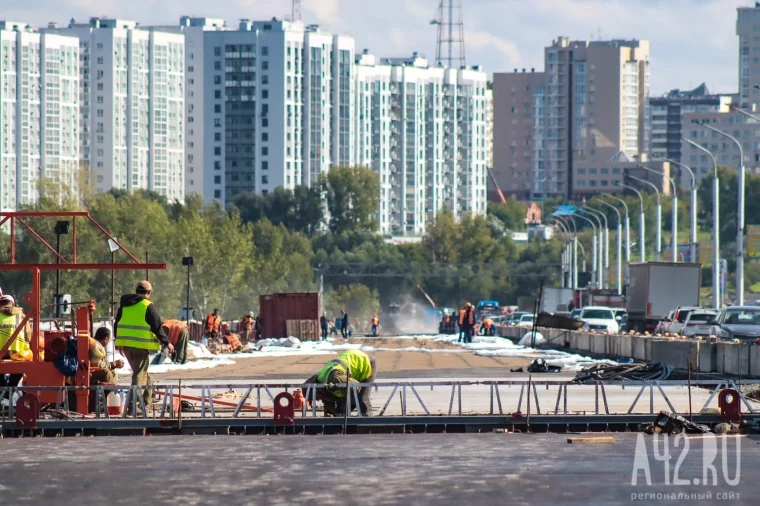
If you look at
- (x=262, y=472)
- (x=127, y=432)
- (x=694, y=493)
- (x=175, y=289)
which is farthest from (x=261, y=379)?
(x=175, y=289)

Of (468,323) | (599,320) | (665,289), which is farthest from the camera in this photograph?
(665,289)

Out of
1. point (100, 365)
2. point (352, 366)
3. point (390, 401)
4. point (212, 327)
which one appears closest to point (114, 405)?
point (100, 365)

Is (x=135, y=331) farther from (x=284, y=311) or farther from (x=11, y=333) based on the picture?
(x=284, y=311)

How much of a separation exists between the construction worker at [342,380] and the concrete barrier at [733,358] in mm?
12829

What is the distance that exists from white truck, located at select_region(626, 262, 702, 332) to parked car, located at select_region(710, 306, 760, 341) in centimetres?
1812

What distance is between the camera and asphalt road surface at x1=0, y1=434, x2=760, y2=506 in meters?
12.5

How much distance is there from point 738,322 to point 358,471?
30.5 m

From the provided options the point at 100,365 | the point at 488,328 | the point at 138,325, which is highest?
the point at 138,325

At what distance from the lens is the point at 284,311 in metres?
76.7

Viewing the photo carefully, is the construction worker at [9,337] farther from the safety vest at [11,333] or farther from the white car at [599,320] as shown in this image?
the white car at [599,320]

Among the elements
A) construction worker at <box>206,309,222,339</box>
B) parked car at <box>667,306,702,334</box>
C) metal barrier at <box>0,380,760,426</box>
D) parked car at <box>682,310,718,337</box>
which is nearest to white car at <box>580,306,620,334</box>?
parked car at <box>667,306,702,334</box>

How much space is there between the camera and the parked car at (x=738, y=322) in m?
42.3

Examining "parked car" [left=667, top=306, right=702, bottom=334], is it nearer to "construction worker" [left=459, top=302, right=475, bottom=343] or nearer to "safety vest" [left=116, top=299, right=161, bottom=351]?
"construction worker" [left=459, top=302, right=475, bottom=343]

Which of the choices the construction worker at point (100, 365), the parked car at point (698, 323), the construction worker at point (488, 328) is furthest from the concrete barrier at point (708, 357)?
the construction worker at point (488, 328)
